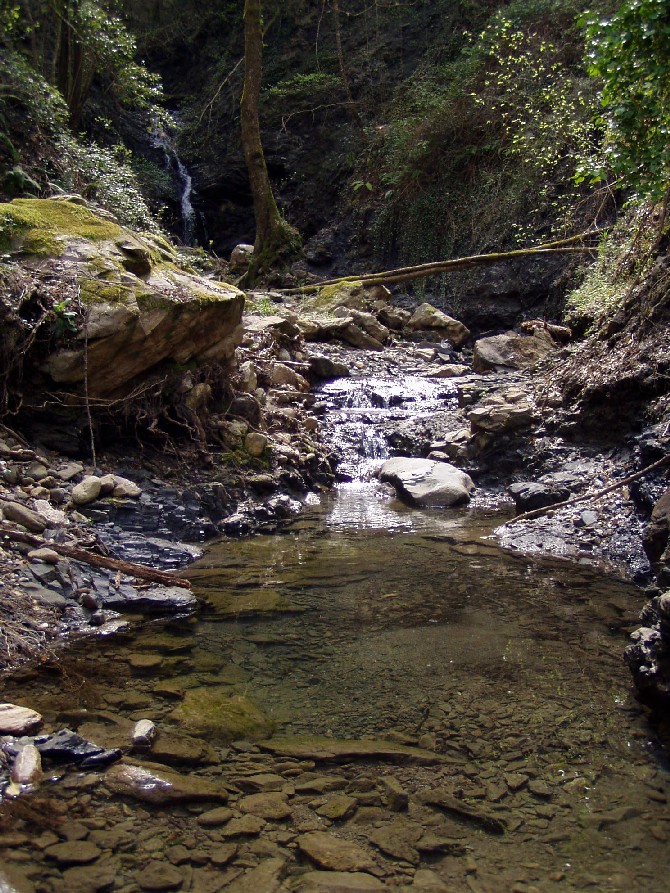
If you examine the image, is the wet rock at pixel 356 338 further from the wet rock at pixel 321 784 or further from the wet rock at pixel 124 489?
the wet rock at pixel 321 784

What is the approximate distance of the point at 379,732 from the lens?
2752mm

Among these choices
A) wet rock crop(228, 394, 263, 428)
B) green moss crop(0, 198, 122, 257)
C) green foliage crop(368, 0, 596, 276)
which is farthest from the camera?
green foliage crop(368, 0, 596, 276)

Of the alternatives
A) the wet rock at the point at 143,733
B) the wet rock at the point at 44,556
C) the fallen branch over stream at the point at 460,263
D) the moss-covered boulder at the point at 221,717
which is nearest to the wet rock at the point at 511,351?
the fallen branch over stream at the point at 460,263

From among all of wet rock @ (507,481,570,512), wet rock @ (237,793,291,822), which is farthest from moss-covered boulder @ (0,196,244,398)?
wet rock @ (237,793,291,822)

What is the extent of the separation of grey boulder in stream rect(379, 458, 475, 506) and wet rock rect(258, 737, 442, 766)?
426 cm

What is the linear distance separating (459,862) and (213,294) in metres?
5.11

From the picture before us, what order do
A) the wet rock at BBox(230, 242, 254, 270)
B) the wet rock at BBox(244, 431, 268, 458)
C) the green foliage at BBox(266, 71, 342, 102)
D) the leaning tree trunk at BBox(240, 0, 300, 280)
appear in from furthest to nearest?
the green foliage at BBox(266, 71, 342, 102)
the wet rock at BBox(230, 242, 254, 270)
the leaning tree trunk at BBox(240, 0, 300, 280)
the wet rock at BBox(244, 431, 268, 458)

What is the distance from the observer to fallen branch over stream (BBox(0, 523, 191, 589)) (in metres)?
3.95

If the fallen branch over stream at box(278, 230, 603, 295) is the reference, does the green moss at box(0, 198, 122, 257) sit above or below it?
below

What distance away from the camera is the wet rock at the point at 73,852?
1974 mm

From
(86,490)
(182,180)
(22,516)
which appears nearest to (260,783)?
(22,516)

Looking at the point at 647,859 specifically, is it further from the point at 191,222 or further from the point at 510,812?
the point at 191,222

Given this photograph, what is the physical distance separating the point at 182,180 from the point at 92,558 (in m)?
18.8

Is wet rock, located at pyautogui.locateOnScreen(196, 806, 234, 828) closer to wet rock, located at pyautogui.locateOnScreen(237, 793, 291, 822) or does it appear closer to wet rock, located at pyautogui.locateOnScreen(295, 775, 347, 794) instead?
wet rock, located at pyautogui.locateOnScreen(237, 793, 291, 822)
